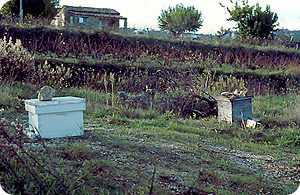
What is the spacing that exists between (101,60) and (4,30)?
3643 mm

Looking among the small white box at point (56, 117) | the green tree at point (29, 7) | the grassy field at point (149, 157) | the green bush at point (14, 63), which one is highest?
the green tree at point (29, 7)

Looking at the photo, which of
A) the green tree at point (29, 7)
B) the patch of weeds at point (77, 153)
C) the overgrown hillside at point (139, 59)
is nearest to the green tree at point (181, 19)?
the overgrown hillside at point (139, 59)

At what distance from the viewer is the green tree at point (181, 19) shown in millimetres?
9680

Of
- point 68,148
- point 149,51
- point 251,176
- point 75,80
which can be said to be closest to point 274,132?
point 251,176

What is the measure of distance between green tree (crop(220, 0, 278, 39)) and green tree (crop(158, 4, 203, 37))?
537cm

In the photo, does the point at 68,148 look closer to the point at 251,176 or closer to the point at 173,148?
the point at 173,148

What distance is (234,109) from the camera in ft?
19.6

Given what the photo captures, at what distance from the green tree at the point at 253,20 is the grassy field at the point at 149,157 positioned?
10922 millimetres

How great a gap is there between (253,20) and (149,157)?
14751 mm

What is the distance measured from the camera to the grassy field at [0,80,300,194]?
2.50 metres

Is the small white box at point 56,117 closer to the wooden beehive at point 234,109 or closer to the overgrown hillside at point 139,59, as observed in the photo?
the wooden beehive at point 234,109

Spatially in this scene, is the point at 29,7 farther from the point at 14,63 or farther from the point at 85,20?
the point at 14,63

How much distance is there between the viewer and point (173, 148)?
12.7ft

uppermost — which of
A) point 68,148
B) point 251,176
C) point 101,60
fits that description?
point 101,60
